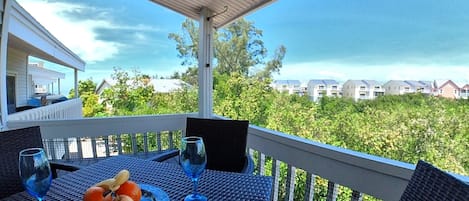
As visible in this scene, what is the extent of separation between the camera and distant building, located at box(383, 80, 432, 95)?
3312mm

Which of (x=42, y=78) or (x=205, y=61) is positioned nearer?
(x=205, y=61)

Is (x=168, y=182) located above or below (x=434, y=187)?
below

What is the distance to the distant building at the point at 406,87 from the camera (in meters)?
3.31

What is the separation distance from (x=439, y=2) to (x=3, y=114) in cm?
484

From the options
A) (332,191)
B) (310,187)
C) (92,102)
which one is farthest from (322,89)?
(92,102)

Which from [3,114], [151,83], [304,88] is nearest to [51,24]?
[151,83]

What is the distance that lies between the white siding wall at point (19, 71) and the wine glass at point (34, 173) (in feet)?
22.0

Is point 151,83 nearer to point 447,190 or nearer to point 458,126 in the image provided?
point 458,126

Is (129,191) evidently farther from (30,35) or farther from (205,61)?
(30,35)

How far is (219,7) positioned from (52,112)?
3.45 meters

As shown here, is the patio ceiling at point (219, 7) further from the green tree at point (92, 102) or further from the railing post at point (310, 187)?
the green tree at point (92, 102)

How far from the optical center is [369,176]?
5.43ft

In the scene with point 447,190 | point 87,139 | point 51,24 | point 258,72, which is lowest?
point 87,139

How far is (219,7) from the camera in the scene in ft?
10.7
